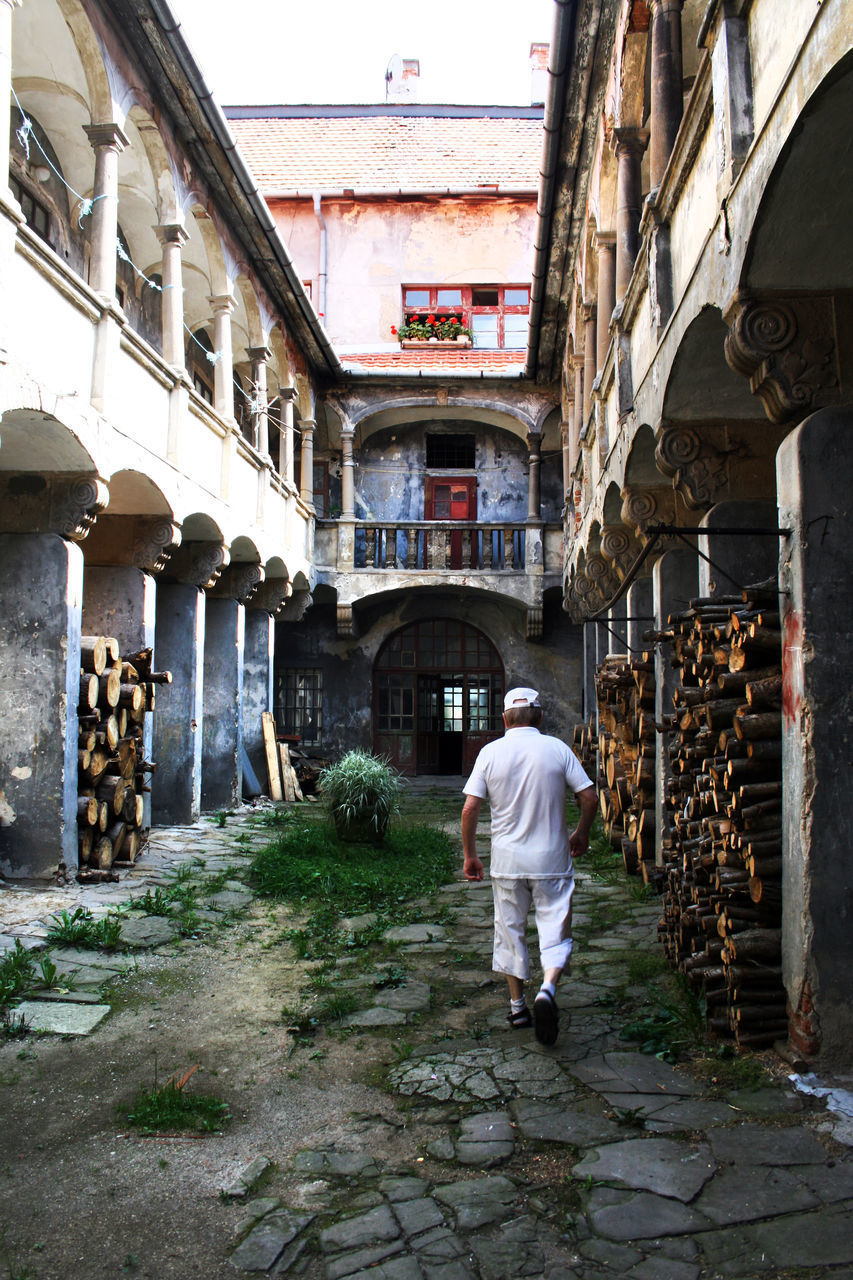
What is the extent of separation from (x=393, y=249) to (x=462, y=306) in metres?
1.93

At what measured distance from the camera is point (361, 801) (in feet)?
32.1

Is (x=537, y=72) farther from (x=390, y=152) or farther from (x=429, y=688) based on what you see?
(x=429, y=688)

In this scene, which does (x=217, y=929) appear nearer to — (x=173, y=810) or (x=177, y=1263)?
(x=177, y=1263)

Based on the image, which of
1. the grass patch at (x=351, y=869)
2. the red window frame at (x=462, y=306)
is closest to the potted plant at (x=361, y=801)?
the grass patch at (x=351, y=869)

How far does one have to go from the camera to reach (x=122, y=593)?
400 inches

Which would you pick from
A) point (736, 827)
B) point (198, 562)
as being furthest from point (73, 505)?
point (736, 827)

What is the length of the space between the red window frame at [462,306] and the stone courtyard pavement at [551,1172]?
1816 centimetres

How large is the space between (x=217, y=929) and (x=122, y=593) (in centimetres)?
461

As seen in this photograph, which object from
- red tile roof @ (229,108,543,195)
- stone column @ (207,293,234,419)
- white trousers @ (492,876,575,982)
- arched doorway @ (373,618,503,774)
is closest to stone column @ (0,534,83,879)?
white trousers @ (492,876,575,982)

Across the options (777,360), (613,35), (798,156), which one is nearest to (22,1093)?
(777,360)

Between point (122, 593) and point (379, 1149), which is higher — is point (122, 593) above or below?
above

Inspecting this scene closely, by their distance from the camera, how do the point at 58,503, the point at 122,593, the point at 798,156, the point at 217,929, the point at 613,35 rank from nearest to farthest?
the point at 798,156, the point at 217,929, the point at 58,503, the point at 613,35, the point at 122,593

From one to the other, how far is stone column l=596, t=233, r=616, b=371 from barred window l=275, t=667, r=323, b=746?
1198 centimetres

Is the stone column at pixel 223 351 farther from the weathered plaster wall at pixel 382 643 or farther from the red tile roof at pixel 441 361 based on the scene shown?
the weathered plaster wall at pixel 382 643
